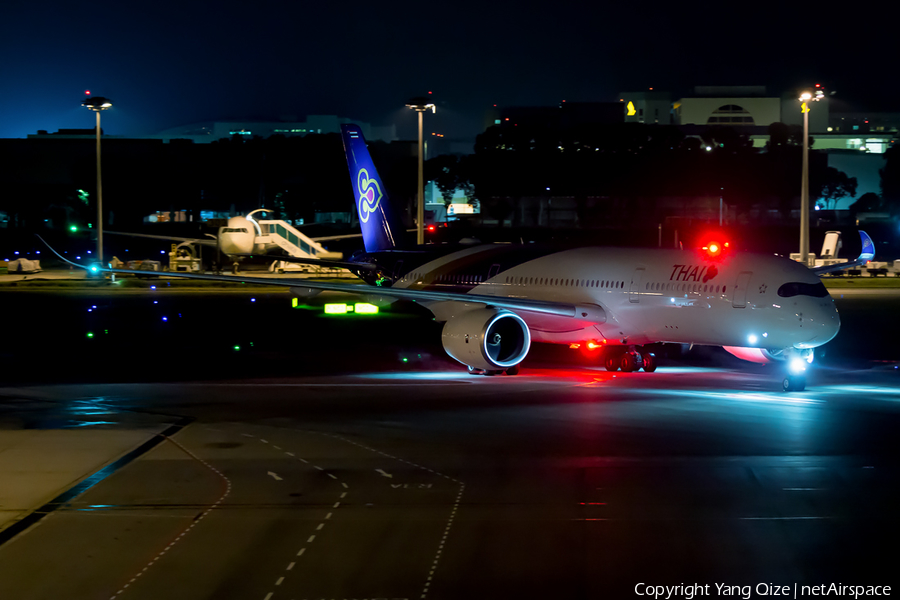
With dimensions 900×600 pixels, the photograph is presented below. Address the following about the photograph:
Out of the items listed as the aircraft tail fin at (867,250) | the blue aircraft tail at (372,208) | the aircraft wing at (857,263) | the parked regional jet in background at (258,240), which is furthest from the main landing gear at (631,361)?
the parked regional jet in background at (258,240)

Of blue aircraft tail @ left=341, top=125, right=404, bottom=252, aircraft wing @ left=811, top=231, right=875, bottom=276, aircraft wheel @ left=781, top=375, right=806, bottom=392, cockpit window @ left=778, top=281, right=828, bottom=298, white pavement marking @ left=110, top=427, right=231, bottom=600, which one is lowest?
white pavement marking @ left=110, top=427, right=231, bottom=600

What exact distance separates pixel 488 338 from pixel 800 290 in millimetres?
7584

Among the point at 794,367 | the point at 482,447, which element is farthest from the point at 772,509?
the point at 794,367

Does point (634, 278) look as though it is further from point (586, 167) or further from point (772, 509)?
point (586, 167)

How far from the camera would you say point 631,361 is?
26.4m

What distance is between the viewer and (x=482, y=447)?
16188 mm

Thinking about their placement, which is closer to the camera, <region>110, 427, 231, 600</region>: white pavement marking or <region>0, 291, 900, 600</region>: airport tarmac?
<region>110, 427, 231, 600</region>: white pavement marking

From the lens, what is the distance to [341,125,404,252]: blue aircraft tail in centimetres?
3550

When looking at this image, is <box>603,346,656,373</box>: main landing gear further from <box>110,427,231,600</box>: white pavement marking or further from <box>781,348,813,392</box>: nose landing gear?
<box>110,427,231,600</box>: white pavement marking

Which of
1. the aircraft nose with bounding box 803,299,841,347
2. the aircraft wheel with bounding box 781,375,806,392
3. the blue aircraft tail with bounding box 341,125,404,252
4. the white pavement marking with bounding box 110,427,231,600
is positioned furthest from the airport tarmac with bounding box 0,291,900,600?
the blue aircraft tail with bounding box 341,125,404,252

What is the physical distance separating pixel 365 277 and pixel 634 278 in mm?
→ 12588

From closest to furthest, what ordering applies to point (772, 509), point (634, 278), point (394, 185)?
point (772, 509) < point (634, 278) < point (394, 185)

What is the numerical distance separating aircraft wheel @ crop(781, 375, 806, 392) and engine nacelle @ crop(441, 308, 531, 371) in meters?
6.35

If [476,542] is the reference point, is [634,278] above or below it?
above
